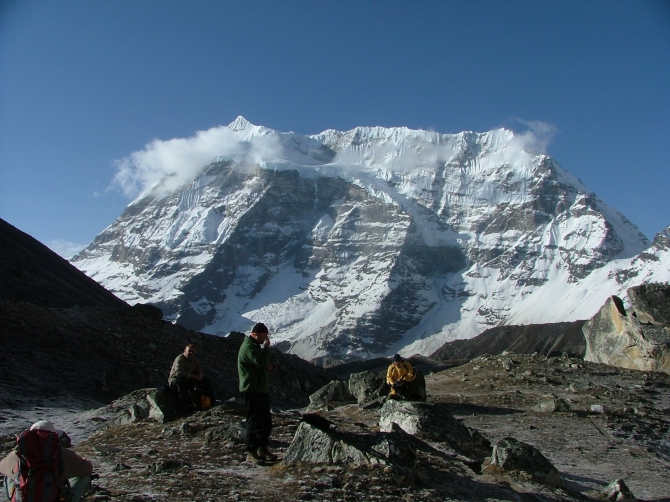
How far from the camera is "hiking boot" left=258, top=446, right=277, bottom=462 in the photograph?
26.8 feet

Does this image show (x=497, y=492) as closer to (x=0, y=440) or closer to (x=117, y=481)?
(x=117, y=481)

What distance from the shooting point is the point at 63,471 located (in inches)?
243

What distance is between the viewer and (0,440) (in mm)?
10570

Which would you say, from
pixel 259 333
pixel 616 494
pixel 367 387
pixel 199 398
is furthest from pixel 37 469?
pixel 367 387

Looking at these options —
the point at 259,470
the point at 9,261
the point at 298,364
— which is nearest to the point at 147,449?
the point at 259,470

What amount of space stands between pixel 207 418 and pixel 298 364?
2599cm

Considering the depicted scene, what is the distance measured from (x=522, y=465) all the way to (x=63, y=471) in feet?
20.3

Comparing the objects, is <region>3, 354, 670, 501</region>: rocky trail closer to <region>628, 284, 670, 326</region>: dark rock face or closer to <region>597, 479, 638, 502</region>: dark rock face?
<region>597, 479, 638, 502</region>: dark rock face

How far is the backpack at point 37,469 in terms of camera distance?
5992 mm

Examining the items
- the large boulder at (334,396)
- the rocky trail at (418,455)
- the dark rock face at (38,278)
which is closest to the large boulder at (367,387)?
the large boulder at (334,396)

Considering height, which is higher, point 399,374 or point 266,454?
point 399,374

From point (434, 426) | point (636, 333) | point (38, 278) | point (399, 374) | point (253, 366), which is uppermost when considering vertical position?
point (38, 278)

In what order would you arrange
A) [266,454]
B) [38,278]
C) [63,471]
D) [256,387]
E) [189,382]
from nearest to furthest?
[63,471] < [266,454] < [256,387] < [189,382] < [38,278]

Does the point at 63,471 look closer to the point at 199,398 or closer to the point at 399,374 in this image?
the point at 199,398
